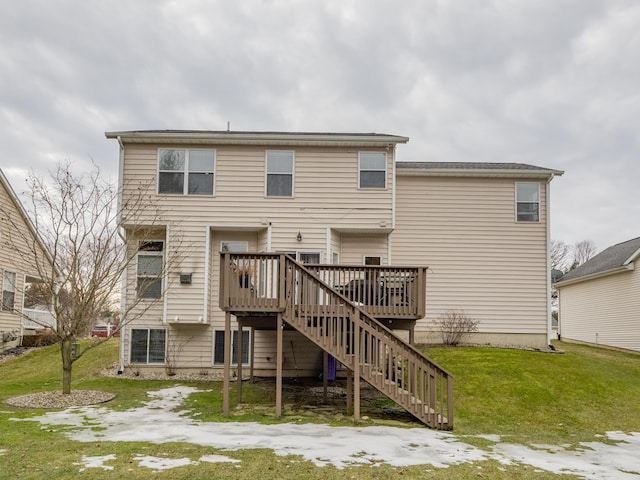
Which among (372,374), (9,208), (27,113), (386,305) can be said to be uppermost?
(27,113)

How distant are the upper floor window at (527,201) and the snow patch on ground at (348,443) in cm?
779

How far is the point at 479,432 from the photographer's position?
26.0ft

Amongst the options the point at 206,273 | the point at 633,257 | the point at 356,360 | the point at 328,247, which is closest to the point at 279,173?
the point at 328,247

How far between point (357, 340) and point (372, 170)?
5987mm

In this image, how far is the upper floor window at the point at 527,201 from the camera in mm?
14617

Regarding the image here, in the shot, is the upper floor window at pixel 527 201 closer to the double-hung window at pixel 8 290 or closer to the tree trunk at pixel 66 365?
the tree trunk at pixel 66 365

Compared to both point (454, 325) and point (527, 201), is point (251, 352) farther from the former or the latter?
point (527, 201)

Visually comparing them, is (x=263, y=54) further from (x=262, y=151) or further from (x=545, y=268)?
(x=545, y=268)

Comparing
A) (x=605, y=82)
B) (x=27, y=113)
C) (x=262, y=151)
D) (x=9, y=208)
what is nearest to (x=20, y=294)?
(x=9, y=208)

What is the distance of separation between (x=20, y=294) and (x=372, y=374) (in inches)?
590

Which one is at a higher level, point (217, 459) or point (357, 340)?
point (357, 340)

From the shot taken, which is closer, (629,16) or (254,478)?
(254,478)

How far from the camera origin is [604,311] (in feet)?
66.0

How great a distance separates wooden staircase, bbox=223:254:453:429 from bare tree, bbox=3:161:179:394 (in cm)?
441
